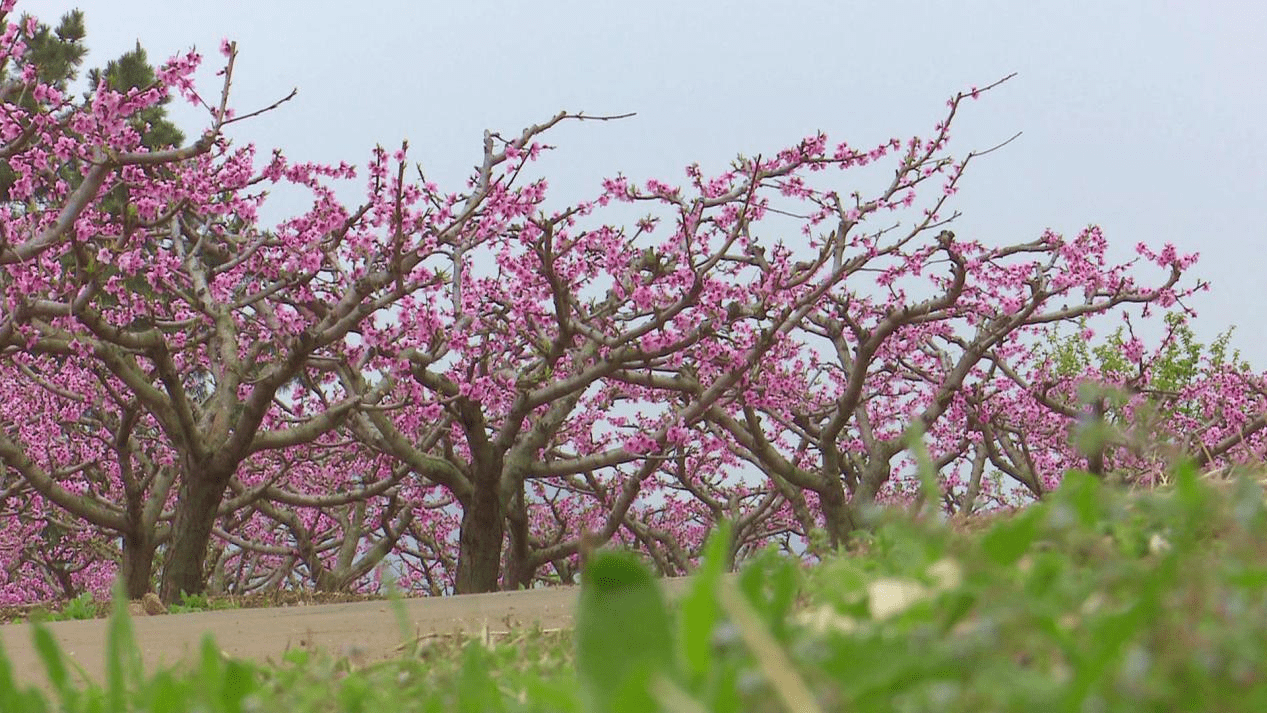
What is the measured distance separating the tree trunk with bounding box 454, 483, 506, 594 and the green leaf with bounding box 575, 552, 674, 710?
10837 mm

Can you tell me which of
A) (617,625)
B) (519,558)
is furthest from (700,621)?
(519,558)

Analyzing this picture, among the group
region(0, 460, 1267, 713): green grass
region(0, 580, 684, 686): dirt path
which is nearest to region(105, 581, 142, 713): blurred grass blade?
region(0, 460, 1267, 713): green grass

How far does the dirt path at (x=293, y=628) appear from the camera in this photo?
394 cm

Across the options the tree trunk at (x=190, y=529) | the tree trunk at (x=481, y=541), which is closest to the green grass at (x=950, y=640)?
the tree trunk at (x=190, y=529)

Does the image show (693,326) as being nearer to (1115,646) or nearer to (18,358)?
(18,358)

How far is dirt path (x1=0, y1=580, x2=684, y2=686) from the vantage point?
3941 millimetres

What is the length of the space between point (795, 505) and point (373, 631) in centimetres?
1048

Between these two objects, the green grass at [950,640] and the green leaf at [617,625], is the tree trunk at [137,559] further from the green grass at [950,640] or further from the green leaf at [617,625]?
the green leaf at [617,625]

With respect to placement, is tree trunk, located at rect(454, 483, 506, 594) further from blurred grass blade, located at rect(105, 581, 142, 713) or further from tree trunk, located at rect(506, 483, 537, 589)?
blurred grass blade, located at rect(105, 581, 142, 713)

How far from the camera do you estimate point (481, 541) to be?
12.0 metres

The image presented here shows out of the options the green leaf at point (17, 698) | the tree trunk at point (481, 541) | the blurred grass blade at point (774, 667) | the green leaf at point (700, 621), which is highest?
the tree trunk at point (481, 541)

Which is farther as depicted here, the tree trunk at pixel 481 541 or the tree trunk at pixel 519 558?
the tree trunk at pixel 519 558

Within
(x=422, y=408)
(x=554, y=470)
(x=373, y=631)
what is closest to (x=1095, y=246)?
(x=554, y=470)

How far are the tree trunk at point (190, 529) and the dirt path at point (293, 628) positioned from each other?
17.1 ft
